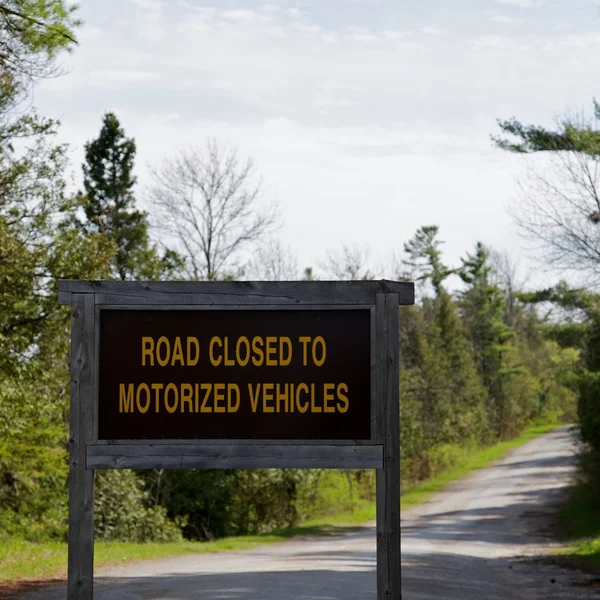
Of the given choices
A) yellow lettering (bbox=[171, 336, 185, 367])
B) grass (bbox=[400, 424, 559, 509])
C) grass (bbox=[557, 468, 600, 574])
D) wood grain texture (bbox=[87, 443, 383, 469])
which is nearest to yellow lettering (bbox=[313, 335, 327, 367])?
wood grain texture (bbox=[87, 443, 383, 469])

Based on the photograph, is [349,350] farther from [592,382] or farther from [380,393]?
[592,382]

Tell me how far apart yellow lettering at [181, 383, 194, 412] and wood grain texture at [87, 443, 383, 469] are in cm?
32

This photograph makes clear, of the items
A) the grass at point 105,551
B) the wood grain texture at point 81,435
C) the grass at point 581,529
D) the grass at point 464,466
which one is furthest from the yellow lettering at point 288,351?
the grass at point 464,466

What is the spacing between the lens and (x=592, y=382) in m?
28.7

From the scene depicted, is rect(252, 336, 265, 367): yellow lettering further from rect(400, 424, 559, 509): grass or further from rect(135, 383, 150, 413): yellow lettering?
rect(400, 424, 559, 509): grass

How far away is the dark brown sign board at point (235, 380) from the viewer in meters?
8.40

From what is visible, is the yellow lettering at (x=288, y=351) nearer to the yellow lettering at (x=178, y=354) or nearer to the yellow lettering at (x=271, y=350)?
the yellow lettering at (x=271, y=350)

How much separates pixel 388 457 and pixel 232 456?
1.23 meters

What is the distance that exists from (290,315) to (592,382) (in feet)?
71.8

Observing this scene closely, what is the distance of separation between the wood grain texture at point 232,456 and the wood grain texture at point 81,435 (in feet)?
0.40

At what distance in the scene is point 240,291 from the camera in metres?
8.48

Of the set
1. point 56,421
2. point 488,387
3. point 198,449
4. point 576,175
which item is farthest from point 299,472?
point 488,387

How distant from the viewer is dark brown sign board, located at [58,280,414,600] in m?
8.40

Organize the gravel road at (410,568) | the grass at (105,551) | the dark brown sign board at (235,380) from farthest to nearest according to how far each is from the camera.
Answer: the grass at (105,551), the gravel road at (410,568), the dark brown sign board at (235,380)
